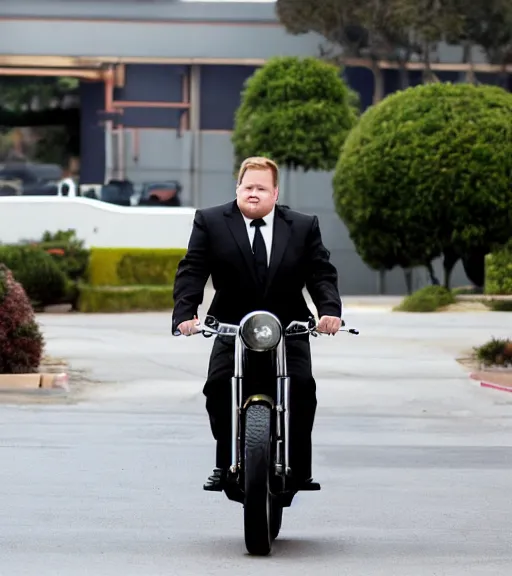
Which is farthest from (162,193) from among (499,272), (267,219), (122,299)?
(267,219)

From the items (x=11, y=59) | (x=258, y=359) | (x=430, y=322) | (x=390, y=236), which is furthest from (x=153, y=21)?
(x=258, y=359)

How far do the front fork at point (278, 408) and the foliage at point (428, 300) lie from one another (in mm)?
28080

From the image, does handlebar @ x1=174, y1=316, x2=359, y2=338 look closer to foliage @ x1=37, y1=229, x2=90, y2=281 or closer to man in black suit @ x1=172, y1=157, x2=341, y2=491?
man in black suit @ x1=172, y1=157, x2=341, y2=491

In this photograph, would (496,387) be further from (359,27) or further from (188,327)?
(359,27)

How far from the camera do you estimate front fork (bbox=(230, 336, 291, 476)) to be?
862 cm

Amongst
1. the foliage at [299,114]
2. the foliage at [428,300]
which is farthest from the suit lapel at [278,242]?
the foliage at [299,114]

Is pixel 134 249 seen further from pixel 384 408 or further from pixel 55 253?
pixel 384 408

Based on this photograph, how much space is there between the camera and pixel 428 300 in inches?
1452

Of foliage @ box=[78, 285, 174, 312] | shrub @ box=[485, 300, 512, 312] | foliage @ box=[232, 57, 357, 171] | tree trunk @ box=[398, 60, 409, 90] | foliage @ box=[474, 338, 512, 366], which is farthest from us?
tree trunk @ box=[398, 60, 409, 90]

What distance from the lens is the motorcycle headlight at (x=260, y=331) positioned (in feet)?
27.8

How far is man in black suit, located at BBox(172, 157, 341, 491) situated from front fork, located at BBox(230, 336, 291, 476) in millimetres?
170

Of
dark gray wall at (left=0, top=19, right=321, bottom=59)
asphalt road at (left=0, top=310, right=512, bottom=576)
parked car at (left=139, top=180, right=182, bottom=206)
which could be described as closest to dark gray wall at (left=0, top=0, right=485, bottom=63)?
dark gray wall at (left=0, top=19, right=321, bottom=59)

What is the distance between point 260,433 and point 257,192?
1177 millimetres

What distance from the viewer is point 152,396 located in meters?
19.5
